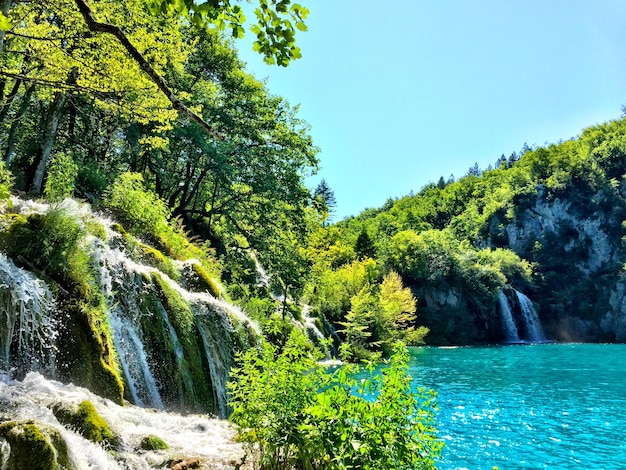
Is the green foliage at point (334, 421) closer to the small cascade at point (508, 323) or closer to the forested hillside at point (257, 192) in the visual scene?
the forested hillside at point (257, 192)

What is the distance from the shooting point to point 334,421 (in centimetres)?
432

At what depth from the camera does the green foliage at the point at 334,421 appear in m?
4.09

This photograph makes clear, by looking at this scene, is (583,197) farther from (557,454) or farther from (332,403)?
(332,403)

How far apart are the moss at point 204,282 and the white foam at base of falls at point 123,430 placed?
535 centimetres

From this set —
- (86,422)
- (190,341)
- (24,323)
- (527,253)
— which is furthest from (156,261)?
(527,253)

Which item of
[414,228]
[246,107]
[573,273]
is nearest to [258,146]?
[246,107]

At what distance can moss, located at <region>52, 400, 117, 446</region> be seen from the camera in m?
4.75

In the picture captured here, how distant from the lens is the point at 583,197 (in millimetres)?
75875

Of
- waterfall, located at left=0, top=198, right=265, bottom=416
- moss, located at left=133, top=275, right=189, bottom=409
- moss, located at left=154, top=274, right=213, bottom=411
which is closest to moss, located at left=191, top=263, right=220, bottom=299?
waterfall, located at left=0, top=198, right=265, bottom=416

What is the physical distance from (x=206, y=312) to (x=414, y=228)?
9545 centimetres

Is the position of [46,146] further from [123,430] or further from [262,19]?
[262,19]

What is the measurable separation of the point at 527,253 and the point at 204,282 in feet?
251

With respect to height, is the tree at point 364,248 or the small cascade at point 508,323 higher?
the tree at point 364,248

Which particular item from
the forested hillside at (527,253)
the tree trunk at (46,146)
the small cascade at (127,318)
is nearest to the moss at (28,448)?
the small cascade at (127,318)
